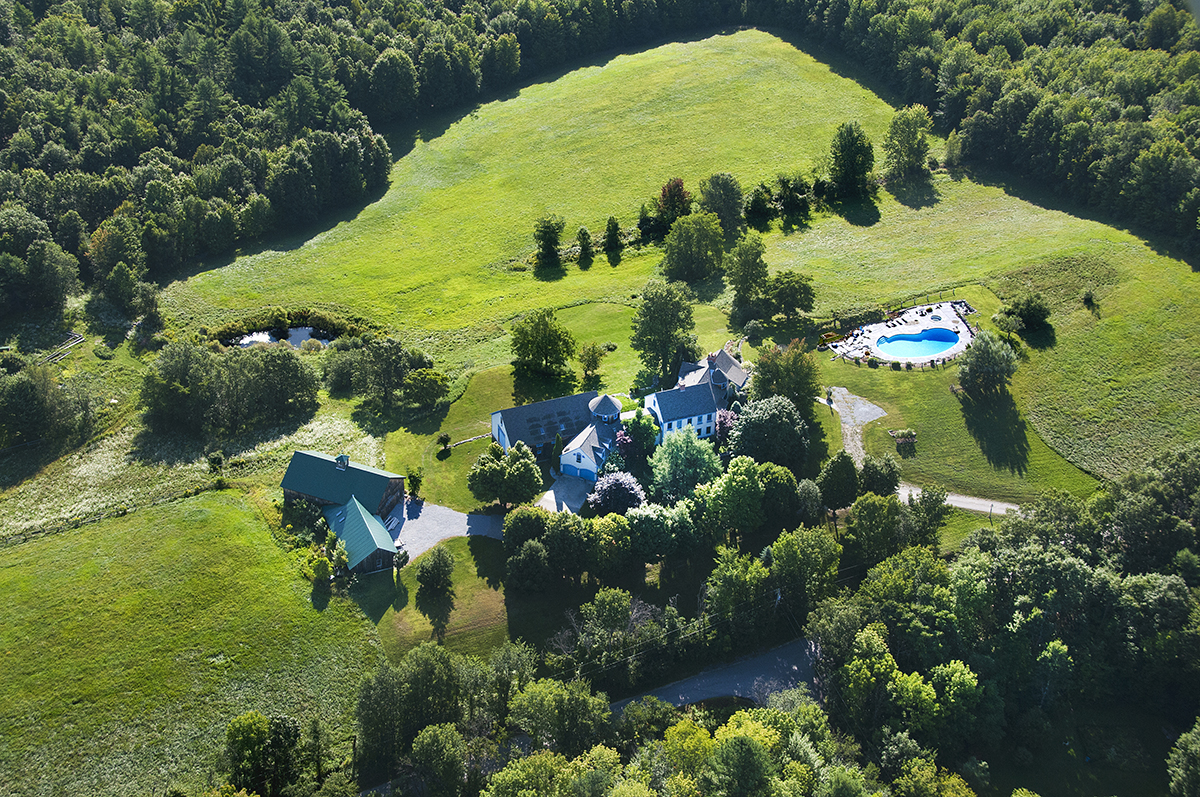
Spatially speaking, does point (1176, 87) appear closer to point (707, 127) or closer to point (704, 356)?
point (707, 127)

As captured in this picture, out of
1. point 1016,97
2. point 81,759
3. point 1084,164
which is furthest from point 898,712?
point 1016,97

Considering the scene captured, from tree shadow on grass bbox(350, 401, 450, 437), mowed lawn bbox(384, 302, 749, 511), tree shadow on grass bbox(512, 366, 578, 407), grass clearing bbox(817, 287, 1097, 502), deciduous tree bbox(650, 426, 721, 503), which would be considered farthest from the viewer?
tree shadow on grass bbox(512, 366, 578, 407)

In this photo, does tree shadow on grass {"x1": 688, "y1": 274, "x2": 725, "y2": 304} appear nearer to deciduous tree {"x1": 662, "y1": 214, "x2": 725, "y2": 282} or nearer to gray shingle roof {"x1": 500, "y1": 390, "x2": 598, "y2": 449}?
deciduous tree {"x1": 662, "y1": 214, "x2": 725, "y2": 282}

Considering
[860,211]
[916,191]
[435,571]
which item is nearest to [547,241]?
[860,211]

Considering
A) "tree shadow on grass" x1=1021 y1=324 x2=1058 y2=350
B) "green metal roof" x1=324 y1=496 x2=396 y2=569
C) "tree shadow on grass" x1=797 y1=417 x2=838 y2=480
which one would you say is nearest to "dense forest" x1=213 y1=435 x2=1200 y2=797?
"green metal roof" x1=324 y1=496 x2=396 y2=569

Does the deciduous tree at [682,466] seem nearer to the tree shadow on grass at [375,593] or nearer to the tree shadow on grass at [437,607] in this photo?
the tree shadow on grass at [437,607]

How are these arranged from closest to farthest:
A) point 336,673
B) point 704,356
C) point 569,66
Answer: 1. point 336,673
2. point 704,356
3. point 569,66

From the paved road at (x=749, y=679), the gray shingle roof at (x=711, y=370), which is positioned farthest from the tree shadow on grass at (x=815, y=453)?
the paved road at (x=749, y=679)
